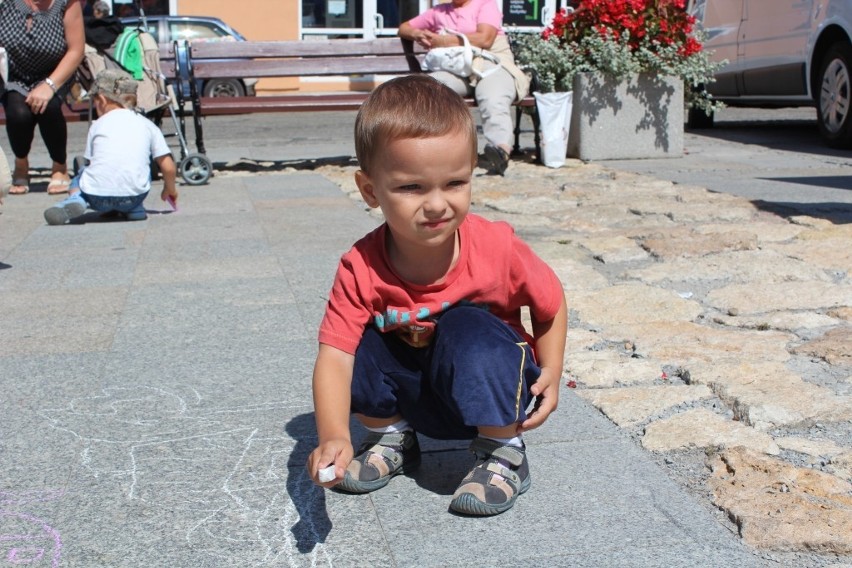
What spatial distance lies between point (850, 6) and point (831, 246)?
4621 millimetres

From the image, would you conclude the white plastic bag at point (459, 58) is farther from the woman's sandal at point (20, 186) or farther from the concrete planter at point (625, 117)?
the woman's sandal at point (20, 186)

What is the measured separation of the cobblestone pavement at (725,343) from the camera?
97.2 inches

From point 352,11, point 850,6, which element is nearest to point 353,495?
point 850,6

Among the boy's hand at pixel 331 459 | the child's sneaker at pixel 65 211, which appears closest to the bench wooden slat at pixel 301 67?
the child's sneaker at pixel 65 211

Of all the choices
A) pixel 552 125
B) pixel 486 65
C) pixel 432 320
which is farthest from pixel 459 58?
pixel 432 320

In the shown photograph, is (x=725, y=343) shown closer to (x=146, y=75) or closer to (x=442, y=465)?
(x=442, y=465)

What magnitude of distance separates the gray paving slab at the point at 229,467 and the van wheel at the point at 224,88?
12334 millimetres

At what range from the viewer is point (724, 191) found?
7.07 meters

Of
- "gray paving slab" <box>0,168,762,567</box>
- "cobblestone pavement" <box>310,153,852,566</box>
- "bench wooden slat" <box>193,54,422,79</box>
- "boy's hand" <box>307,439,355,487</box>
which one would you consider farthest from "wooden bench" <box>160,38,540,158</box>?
"boy's hand" <box>307,439,355,487</box>

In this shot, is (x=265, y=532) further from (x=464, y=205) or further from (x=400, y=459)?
(x=464, y=205)

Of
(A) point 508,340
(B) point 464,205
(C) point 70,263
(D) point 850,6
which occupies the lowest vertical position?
(C) point 70,263

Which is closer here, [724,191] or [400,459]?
[400,459]

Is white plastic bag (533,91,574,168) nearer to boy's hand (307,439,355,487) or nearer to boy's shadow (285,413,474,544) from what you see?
boy's shadow (285,413,474,544)

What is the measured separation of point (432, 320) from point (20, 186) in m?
6.36
